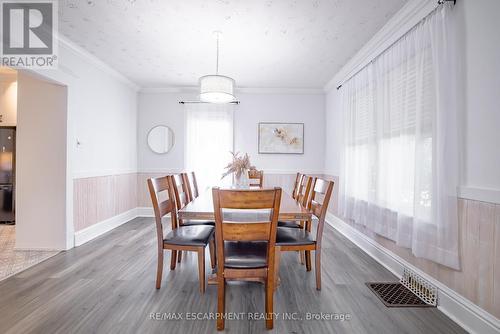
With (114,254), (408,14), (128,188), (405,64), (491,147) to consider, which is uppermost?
(408,14)

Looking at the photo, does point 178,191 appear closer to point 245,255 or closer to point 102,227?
point 245,255

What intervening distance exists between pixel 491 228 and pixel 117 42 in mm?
4039

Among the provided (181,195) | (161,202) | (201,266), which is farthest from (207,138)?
(201,266)

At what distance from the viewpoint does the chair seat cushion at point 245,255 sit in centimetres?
170

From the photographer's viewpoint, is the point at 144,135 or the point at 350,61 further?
the point at 144,135

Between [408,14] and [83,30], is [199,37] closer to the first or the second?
[83,30]

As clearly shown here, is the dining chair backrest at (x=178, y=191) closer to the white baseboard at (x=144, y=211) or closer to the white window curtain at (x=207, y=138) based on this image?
the white window curtain at (x=207, y=138)

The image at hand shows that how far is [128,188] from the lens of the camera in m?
4.94

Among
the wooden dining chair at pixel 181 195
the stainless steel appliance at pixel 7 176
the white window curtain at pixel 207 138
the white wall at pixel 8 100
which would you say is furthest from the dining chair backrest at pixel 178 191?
the white wall at pixel 8 100

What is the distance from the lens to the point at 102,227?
4031mm

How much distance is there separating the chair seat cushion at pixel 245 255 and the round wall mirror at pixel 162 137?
3685mm

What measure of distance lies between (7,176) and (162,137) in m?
2.59

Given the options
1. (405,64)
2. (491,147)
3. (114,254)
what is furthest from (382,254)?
(114,254)

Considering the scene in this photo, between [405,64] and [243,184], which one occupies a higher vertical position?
[405,64]
